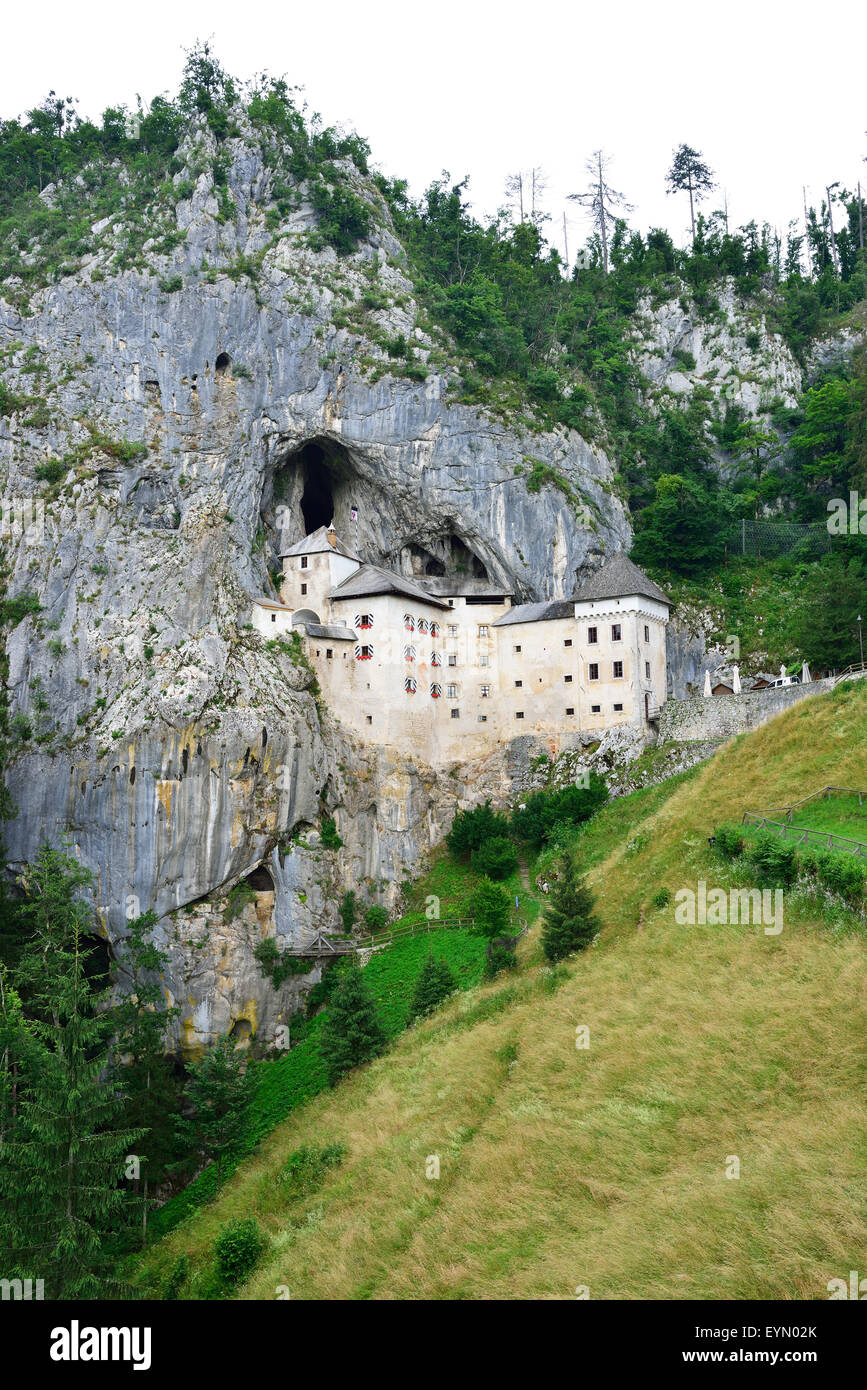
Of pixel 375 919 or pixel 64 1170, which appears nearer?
pixel 64 1170

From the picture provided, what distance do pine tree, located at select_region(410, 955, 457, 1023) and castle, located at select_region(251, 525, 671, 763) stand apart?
1868 cm

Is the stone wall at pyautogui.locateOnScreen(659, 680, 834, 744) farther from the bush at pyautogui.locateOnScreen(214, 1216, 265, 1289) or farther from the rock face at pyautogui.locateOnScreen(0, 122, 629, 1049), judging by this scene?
the bush at pyautogui.locateOnScreen(214, 1216, 265, 1289)

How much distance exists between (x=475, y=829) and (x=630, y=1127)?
33041 millimetres

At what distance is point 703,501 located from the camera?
6612cm

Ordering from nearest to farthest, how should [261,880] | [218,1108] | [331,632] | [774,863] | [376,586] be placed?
[774,863], [218,1108], [261,880], [376,586], [331,632]

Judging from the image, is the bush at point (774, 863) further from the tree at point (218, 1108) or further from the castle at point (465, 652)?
the castle at point (465, 652)

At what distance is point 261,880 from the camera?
5256cm

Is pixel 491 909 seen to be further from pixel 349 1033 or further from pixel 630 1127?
pixel 630 1127

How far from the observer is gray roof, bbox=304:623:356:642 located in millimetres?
57750

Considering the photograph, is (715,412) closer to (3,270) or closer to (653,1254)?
(3,270)

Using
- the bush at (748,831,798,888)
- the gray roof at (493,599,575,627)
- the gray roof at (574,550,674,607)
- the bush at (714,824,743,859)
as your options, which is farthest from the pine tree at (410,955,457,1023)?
the gray roof at (574,550,674,607)

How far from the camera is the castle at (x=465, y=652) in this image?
5706 centimetres

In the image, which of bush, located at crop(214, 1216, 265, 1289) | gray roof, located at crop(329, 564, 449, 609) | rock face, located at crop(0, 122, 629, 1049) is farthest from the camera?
gray roof, located at crop(329, 564, 449, 609)

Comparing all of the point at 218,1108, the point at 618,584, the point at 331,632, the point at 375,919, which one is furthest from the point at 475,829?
the point at 218,1108
